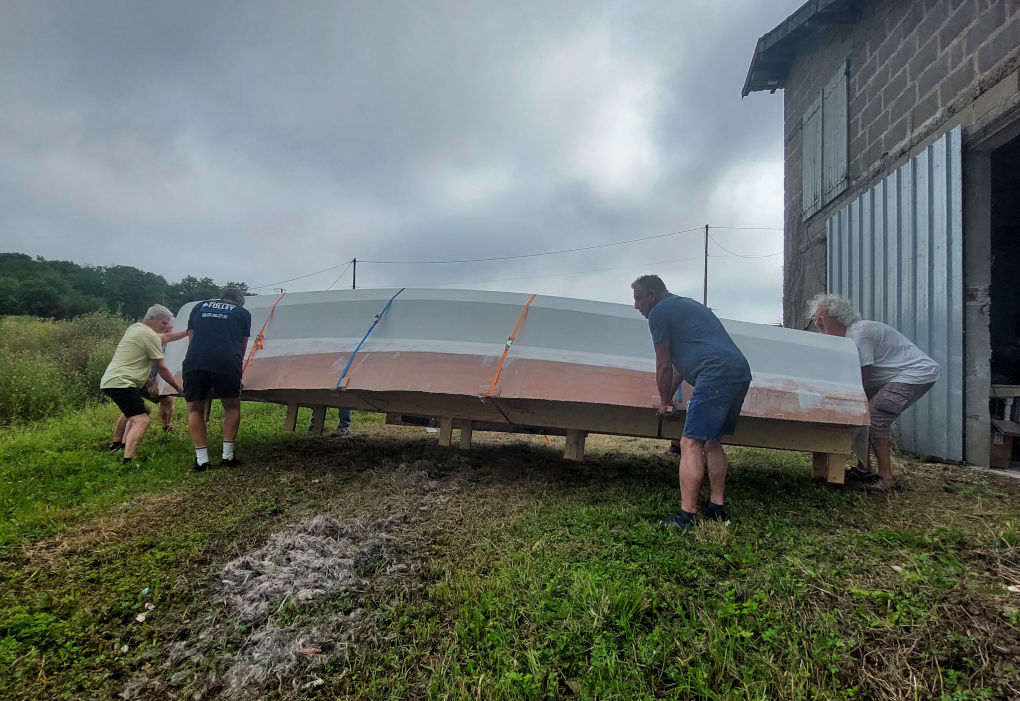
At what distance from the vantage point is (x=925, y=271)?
409cm

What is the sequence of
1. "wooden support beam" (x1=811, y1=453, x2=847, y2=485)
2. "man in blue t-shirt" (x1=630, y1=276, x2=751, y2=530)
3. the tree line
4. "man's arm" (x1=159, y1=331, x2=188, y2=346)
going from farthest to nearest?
the tree line < "man's arm" (x1=159, y1=331, x2=188, y2=346) < "wooden support beam" (x1=811, y1=453, x2=847, y2=485) < "man in blue t-shirt" (x1=630, y1=276, x2=751, y2=530)

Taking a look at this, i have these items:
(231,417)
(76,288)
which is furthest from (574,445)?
(76,288)

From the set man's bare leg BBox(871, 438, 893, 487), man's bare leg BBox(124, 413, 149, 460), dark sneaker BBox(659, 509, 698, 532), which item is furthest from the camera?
man's bare leg BBox(124, 413, 149, 460)

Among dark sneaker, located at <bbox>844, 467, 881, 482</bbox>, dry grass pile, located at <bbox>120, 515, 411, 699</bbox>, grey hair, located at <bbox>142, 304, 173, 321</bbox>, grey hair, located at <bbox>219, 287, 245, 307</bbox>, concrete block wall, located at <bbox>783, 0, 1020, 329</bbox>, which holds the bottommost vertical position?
dry grass pile, located at <bbox>120, 515, 411, 699</bbox>

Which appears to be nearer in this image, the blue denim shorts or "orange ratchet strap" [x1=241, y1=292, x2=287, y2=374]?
the blue denim shorts

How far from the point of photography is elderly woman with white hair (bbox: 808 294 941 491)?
3242 millimetres

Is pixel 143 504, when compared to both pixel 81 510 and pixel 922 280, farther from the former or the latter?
pixel 922 280

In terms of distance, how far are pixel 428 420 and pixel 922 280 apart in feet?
14.8

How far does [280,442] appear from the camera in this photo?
4781 millimetres

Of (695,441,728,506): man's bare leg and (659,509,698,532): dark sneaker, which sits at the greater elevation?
(695,441,728,506): man's bare leg

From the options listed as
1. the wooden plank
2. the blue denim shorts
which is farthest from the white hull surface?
the blue denim shorts

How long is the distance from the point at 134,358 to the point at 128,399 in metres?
0.36

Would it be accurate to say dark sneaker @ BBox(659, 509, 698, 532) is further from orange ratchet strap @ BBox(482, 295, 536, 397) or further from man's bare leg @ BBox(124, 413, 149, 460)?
man's bare leg @ BBox(124, 413, 149, 460)

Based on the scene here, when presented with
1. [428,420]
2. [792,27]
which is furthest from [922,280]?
[428,420]
